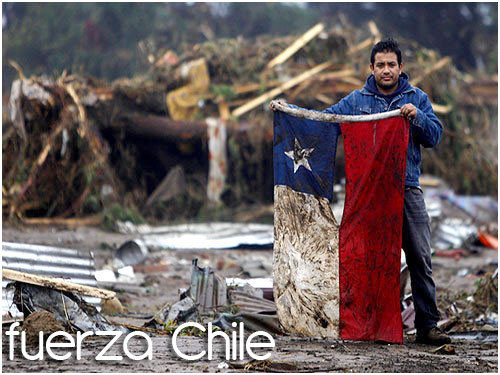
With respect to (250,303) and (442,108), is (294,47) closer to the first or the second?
(442,108)

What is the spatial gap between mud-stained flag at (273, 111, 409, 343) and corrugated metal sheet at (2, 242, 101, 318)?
5.72ft

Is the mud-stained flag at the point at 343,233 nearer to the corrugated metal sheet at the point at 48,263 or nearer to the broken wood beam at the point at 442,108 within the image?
the corrugated metal sheet at the point at 48,263

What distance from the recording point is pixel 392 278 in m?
4.44

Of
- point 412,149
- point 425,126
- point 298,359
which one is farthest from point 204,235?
point 298,359

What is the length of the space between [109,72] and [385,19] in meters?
14.3

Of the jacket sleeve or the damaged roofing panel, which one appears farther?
the damaged roofing panel

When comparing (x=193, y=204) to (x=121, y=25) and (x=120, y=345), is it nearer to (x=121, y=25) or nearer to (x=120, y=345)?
(x=120, y=345)

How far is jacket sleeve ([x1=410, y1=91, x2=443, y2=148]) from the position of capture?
14.2ft

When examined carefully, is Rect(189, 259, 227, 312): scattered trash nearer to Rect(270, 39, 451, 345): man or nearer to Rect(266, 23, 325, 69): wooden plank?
Rect(270, 39, 451, 345): man

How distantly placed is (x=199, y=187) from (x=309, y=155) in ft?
30.0

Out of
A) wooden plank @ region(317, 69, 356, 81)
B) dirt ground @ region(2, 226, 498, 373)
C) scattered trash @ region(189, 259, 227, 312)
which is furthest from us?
wooden plank @ region(317, 69, 356, 81)

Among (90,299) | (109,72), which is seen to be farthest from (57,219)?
(109,72)

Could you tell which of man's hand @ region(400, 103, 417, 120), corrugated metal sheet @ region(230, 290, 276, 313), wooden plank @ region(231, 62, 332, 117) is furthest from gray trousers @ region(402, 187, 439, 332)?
wooden plank @ region(231, 62, 332, 117)

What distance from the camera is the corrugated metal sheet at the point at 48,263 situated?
5754 mm
